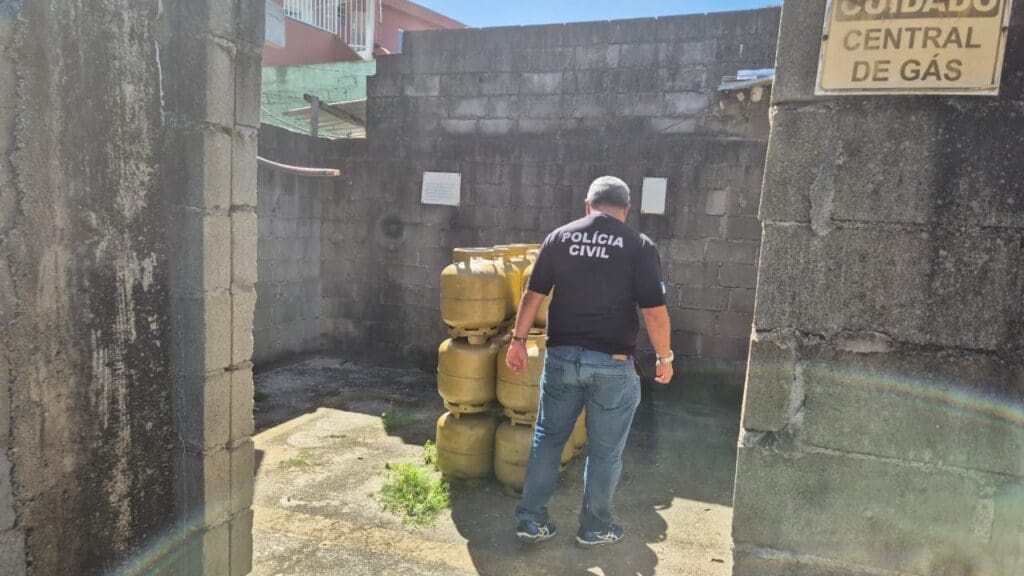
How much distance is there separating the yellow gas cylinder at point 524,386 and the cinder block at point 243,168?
2.08 m

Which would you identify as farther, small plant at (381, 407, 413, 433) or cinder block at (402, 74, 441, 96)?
cinder block at (402, 74, 441, 96)

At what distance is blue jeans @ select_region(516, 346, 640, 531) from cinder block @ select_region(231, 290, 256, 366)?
1582mm

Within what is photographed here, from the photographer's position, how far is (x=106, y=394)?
94.3 inches

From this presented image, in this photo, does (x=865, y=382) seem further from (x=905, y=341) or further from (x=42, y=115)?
(x=42, y=115)

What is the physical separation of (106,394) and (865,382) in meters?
2.67

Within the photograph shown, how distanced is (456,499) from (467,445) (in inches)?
14.4

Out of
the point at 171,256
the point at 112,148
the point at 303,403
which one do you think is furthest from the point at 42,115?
the point at 303,403

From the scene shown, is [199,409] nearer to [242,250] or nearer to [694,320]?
[242,250]

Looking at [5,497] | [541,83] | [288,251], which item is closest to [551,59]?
[541,83]

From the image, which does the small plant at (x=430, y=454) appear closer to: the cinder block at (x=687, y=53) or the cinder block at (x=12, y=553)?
the cinder block at (x=12, y=553)

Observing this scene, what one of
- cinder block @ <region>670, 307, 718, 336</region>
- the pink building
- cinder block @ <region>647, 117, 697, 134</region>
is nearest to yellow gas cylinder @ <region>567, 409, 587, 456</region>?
cinder block @ <region>670, 307, 718, 336</region>

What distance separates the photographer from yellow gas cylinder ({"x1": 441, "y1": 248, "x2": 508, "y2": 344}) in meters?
4.37

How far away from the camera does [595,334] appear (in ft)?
11.2

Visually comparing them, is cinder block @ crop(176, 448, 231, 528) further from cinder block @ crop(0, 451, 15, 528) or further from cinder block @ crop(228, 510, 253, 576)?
cinder block @ crop(0, 451, 15, 528)
